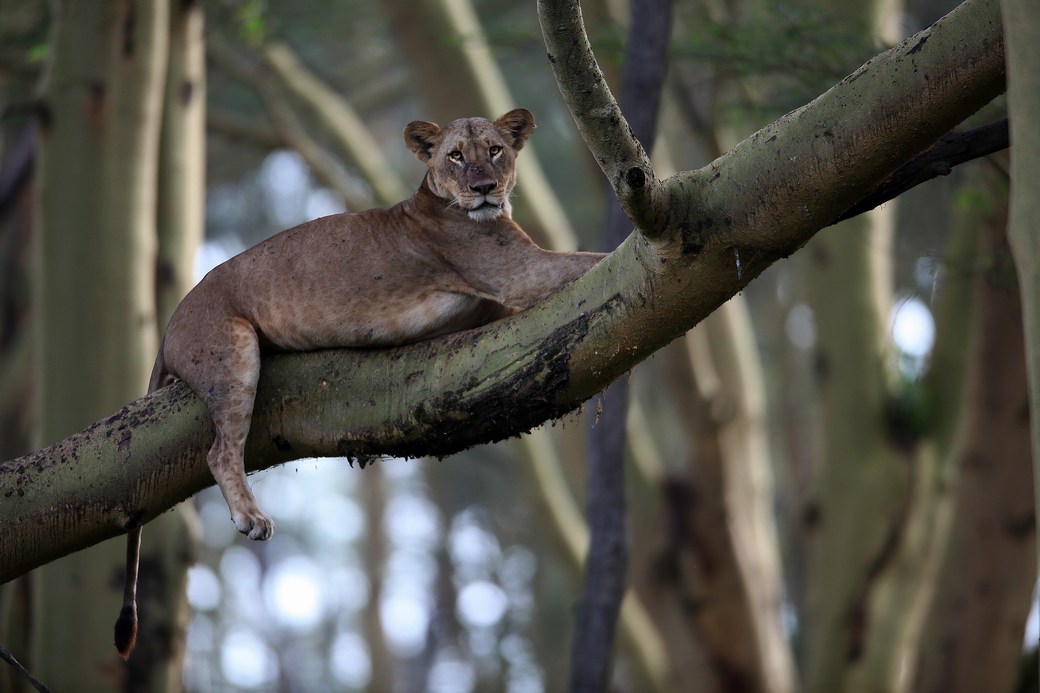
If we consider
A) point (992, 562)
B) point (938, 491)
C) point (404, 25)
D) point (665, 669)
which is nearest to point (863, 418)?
point (938, 491)

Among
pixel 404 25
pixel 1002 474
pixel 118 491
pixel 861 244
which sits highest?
pixel 404 25

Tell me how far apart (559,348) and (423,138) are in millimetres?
1878

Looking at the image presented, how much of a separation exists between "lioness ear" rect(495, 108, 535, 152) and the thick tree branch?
4.44ft

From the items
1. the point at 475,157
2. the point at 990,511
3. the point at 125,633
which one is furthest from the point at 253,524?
the point at 990,511

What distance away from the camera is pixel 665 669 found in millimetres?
11148

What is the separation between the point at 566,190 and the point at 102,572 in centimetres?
2012

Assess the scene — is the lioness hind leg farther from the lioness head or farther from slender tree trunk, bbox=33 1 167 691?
slender tree trunk, bbox=33 1 167 691

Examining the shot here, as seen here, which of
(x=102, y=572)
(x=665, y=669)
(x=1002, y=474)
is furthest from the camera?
(x=665, y=669)

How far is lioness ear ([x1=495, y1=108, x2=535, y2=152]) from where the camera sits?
568 cm

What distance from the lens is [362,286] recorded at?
5.20 m

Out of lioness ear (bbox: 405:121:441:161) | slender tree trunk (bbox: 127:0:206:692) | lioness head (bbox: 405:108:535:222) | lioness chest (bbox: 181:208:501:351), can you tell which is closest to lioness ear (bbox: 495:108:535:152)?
lioness head (bbox: 405:108:535:222)

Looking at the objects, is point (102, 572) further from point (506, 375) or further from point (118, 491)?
point (506, 375)

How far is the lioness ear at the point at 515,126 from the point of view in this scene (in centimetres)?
568

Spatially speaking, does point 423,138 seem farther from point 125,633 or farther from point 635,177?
point 125,633
